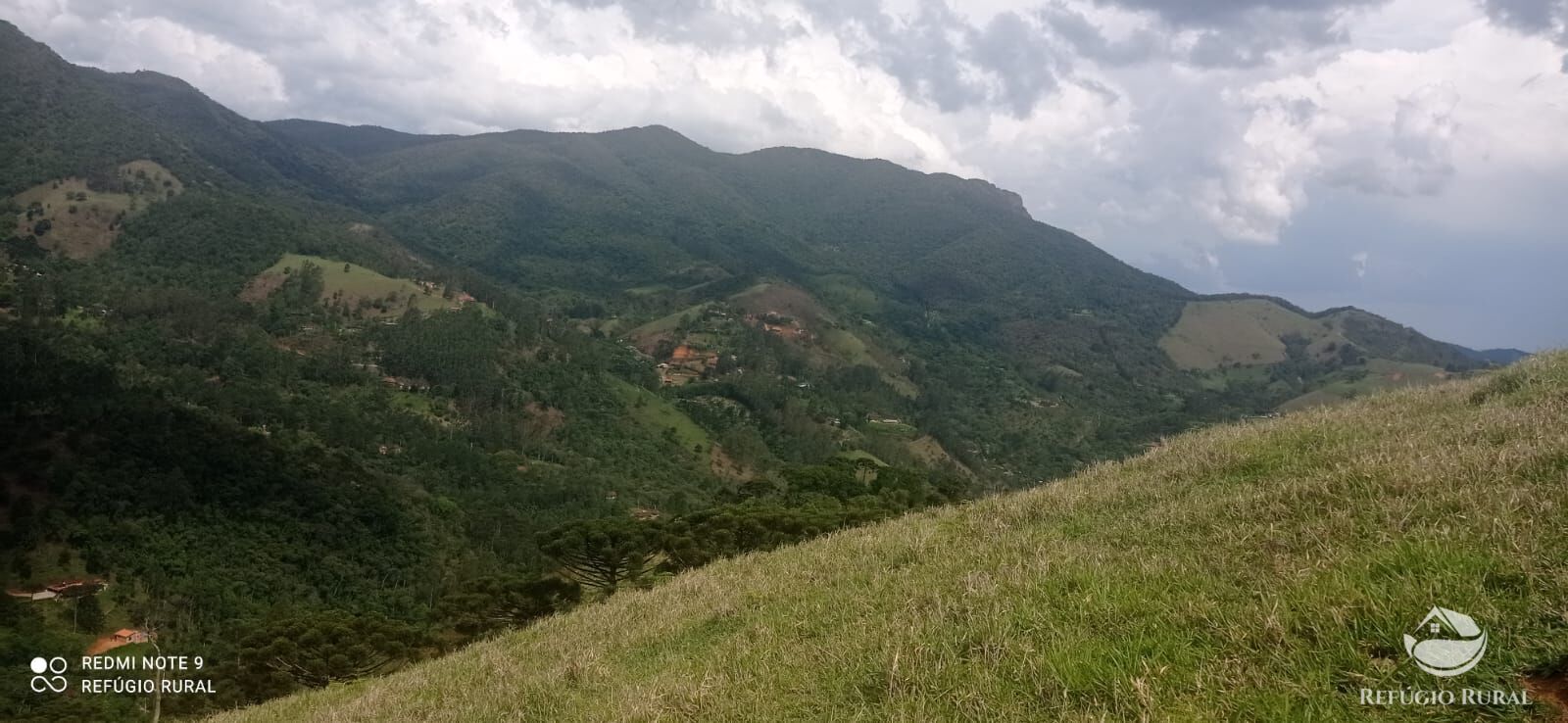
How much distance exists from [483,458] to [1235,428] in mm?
117822

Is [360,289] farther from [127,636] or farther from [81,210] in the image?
[127,636]

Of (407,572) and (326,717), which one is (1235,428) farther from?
(407,572)

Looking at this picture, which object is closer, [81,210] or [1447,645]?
[1447,645]

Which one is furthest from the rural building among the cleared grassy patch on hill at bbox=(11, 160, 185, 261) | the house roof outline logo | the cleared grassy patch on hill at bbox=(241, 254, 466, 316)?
the cleared grassy patch on hill at bbox=(11, 160, 185, 261)

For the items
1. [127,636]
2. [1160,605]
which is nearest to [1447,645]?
[1160,605]

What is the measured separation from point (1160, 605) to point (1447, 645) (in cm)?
139

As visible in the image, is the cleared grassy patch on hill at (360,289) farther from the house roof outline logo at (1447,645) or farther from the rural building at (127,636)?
the house roof outline logo at (1447,645)

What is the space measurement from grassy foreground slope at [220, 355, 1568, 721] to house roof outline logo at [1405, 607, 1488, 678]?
0.06 m

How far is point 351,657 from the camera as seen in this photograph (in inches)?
1119

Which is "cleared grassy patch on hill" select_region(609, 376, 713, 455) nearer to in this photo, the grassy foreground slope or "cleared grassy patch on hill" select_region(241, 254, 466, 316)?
"cleared grassy patch on hill" select_region(241, 254, 466, 316)

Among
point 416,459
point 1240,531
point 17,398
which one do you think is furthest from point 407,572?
point 1240,531

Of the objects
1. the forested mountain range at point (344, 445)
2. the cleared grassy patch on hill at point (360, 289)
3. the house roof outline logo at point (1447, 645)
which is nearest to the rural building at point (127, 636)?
the forested mountain range at point (344, 445)

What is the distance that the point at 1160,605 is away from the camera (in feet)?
15.6

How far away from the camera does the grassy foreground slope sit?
12.5 feet
